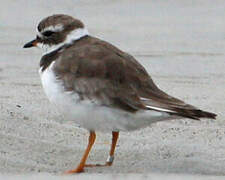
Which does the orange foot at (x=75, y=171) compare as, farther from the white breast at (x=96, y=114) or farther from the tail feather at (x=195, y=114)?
the tail feather at (x=195, y=114)

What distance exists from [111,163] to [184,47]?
4.36m

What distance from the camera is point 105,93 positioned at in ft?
19.5

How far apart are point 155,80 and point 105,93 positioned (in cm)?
331

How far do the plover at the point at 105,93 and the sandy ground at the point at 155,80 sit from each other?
43cm

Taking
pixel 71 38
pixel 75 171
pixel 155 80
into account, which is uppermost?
pixel 71 38

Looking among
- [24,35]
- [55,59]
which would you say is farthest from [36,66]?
[55,59]

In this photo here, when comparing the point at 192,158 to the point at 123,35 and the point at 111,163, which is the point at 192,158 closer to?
the point at 111,163

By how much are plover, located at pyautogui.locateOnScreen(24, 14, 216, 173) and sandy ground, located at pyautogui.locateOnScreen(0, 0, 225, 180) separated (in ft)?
1.41

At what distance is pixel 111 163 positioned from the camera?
640 centimetres

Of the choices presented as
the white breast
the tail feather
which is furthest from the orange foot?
the tail feather

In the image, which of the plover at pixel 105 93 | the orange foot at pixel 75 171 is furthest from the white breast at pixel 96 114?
the orange foot at pixel 75 171

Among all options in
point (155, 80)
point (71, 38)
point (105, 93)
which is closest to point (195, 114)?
point (105, 93)

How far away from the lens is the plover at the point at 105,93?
588 cm

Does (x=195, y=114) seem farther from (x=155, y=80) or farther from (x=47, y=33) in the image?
(x=155, y=80)
